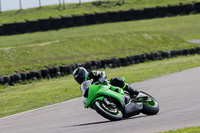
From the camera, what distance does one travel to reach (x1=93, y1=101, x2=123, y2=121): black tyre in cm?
809

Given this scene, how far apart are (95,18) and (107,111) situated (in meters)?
37.4

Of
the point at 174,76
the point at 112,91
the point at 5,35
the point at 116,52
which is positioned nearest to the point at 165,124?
the point at 112,91

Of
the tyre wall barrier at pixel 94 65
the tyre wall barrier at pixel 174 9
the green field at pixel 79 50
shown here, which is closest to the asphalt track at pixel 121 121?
the green field at pixel 79 50

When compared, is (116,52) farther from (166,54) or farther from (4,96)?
(4,96)

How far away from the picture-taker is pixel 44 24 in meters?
41.6

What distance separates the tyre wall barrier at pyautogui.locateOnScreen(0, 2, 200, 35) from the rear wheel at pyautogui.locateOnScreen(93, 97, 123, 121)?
105 ft

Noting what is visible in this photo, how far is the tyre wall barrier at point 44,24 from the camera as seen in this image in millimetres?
41241

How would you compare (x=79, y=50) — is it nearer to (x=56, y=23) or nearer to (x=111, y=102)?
(x=56, y=23)

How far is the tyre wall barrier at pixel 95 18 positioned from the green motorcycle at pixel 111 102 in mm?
31688

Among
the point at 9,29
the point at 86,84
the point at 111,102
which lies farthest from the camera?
the point at 9,29

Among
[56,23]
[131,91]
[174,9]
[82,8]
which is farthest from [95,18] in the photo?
[131,91]

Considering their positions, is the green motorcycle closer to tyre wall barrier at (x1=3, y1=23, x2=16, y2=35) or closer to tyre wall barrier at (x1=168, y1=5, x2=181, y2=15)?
tyre wall barrier at (x1=3, y1=23, x2=16, y2=35)

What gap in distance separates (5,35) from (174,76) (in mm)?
25292

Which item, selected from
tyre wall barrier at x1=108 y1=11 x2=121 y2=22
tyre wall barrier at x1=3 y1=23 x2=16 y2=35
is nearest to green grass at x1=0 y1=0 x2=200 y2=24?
tyre wall barrier at x1=108 y1=11 x2=121 y2=22
